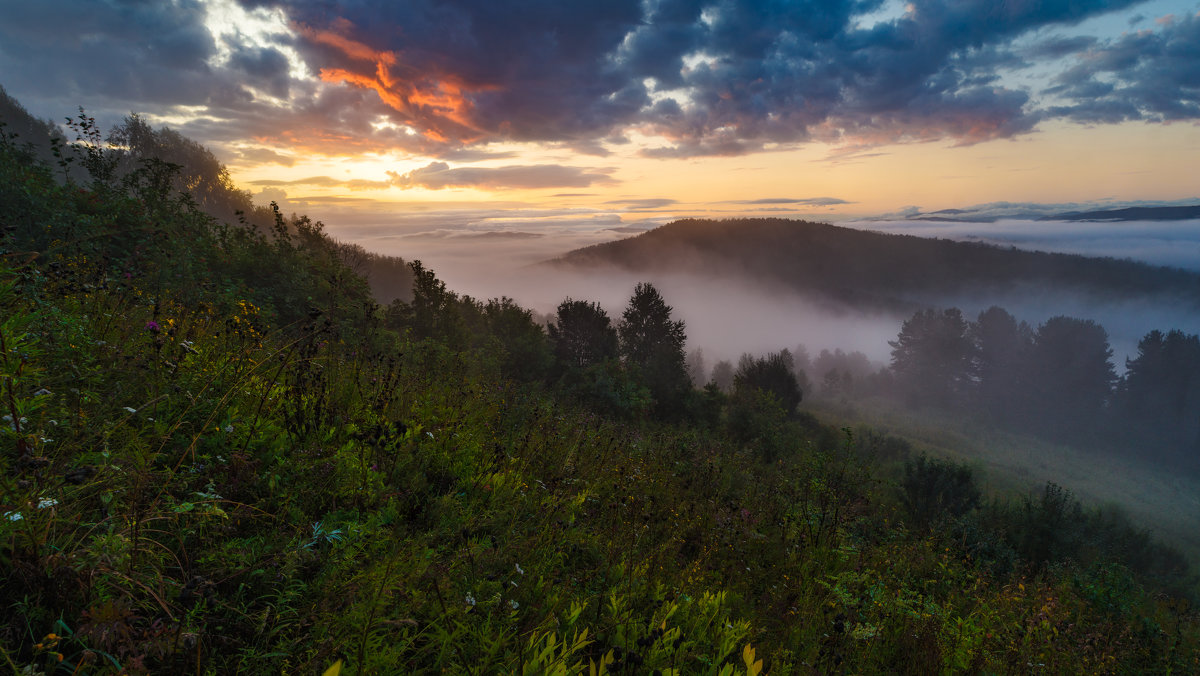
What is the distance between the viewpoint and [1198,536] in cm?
4625

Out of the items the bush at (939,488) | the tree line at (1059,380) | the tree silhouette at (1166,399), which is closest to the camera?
the bush at (939,488)

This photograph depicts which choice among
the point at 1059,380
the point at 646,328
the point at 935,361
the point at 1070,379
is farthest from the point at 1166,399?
the point at 646,328

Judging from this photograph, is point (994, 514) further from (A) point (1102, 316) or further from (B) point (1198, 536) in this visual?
(A) point (1102, 316)

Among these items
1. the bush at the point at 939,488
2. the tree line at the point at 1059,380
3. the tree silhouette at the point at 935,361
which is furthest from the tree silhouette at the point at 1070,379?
the bush at the point at 939,488

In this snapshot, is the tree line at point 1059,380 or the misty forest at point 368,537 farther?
the tree line at point 1059,380

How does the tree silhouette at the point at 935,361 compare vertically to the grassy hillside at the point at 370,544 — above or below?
below

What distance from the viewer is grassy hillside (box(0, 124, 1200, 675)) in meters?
1.97

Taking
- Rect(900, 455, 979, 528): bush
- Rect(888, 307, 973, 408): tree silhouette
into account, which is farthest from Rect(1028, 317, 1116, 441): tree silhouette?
Rect(900, 455, 979, 528): bush

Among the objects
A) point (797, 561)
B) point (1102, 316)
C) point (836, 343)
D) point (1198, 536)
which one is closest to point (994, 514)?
point (797, 561)

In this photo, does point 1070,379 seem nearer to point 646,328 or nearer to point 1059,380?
point 1059,380

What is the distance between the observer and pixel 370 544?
9.30ft

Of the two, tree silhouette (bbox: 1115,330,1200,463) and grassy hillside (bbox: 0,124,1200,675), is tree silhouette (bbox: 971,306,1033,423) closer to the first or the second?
tree silhouette (bbox: 1115,330,1200,463)

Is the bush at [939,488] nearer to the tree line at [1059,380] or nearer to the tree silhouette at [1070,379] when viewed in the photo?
the tree line at [1059,380]

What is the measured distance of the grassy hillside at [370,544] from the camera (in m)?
1.97
